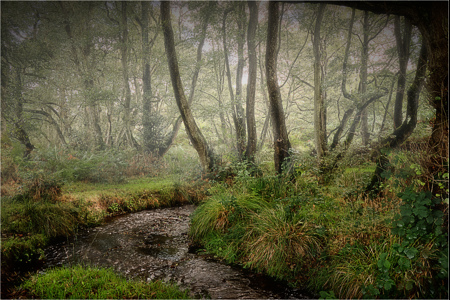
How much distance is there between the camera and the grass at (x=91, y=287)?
9.78ft

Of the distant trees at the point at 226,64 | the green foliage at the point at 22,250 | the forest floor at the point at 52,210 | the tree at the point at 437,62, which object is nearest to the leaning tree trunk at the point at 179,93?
the distant trees at the point at 226,64

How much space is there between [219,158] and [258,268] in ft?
18.5

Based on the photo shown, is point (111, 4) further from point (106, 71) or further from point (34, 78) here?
point (34, 78)

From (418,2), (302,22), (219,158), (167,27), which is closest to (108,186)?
(219,158)

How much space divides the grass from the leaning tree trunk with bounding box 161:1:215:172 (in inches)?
220

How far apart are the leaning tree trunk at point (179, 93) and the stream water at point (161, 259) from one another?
3.21 meters

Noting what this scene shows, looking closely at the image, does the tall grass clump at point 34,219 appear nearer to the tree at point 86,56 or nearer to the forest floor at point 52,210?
the forest floor at point 52,210

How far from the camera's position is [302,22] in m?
11.3

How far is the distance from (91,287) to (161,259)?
4.69 ft

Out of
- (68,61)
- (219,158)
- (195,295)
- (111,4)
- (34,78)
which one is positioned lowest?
(195,295)

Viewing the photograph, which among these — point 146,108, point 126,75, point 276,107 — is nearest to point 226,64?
point 146,108

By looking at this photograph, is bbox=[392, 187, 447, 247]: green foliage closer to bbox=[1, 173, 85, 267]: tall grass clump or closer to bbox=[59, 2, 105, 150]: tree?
bbox=[1, 173, 85, 267]: tall grass clump

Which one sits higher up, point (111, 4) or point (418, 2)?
point (111, 4)

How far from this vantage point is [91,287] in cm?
311
